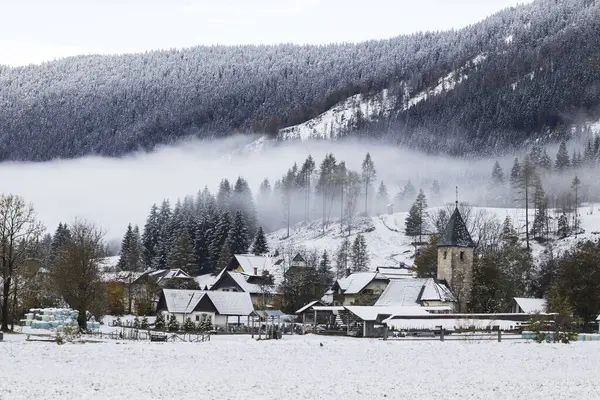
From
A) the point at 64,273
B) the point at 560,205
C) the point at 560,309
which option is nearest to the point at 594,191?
the point at 560,205

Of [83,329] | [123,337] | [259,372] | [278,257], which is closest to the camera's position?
[259,372]

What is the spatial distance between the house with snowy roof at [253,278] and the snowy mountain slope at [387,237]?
41.8ft

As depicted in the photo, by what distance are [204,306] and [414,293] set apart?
64.2ft

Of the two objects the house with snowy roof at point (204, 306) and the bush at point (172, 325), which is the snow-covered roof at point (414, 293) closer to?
the house with snowy roof at point (204, 306)

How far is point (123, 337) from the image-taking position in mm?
52312

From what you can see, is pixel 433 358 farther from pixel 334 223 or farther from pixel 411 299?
pixel 334 223

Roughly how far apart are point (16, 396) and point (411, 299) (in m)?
59.3

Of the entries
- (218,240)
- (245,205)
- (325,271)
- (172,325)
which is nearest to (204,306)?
(172,325)

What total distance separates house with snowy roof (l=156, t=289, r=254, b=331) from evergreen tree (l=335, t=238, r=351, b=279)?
3610 cm

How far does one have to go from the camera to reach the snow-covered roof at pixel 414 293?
256ft

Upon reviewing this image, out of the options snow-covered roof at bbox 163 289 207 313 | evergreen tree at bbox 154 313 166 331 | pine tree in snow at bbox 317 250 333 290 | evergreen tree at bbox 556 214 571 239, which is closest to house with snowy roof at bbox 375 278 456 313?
snow-covered roof at bbox 163 289 207 313

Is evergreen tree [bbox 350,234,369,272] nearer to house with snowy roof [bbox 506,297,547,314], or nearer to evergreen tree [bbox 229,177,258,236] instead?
evergreen tree [bbox 229,177,258,236]

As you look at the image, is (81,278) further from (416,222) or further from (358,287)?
(416,222)

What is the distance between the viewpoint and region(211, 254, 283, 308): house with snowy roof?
350 ft
